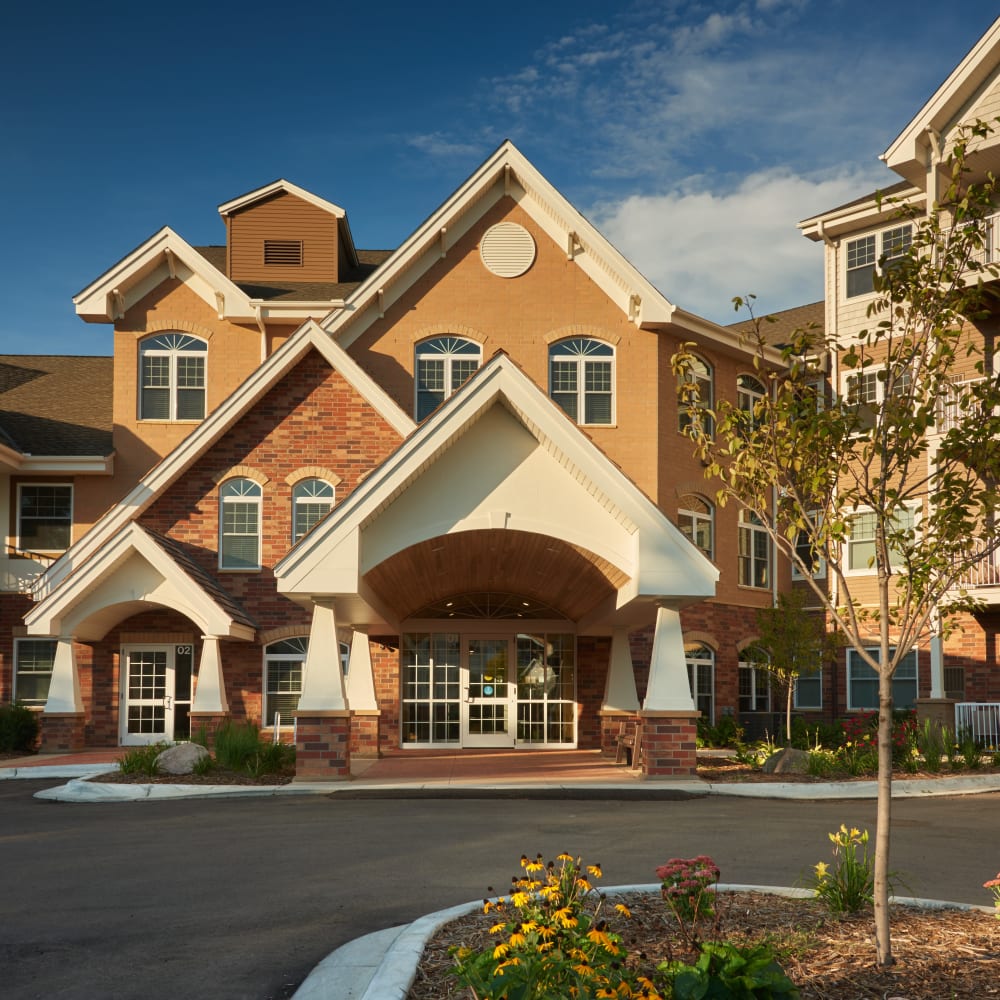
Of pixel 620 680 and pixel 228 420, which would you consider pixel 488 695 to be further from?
pixel 228 420

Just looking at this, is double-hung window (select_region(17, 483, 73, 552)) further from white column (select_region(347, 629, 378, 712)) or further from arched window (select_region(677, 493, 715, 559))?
arched window (select_region(677, 493, 715, 559))

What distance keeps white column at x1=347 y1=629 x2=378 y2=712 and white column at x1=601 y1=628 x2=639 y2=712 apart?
4660mm

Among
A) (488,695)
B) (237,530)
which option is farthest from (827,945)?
(237,530)

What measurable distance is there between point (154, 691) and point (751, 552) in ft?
48.4

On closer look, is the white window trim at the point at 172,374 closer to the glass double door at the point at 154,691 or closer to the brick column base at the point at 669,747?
the glass double door at the point at 154,691

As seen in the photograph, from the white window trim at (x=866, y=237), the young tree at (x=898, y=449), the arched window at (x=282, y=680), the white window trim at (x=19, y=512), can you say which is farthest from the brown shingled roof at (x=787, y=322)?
the young tree at (x=898, y=449)

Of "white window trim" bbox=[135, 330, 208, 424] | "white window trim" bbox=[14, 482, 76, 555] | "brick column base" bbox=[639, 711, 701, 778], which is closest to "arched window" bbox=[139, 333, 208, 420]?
"white window trim" bbox=[135, 330, 208, 424]

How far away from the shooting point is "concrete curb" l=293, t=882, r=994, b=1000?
5855 millimetres

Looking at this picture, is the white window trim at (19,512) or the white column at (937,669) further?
the white window trim at (19,512)

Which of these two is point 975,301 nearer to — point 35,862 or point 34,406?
point 35,862

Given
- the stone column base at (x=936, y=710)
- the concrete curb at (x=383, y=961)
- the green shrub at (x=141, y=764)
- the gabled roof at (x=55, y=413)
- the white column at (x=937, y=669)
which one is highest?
the gabled roof at (x=55, y=413)

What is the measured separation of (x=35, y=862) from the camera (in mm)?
10398

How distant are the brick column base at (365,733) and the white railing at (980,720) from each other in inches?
445

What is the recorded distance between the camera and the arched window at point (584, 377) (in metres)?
26.2
